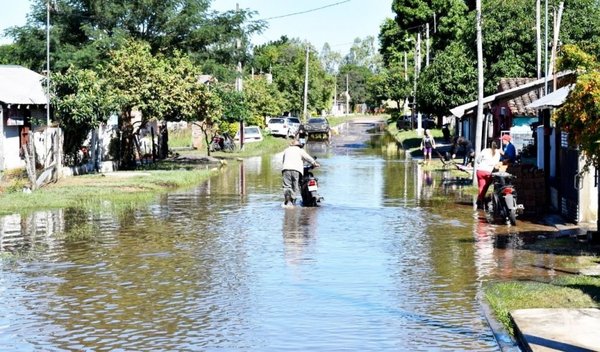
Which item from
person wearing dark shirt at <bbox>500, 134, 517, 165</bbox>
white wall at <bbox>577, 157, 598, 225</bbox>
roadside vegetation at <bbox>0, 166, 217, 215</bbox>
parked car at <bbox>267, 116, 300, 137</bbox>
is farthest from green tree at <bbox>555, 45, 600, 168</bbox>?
parked car at <bbox>267, 116, 300, 137</bbox>

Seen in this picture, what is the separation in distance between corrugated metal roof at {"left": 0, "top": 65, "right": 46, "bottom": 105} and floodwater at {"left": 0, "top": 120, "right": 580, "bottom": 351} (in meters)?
11.9

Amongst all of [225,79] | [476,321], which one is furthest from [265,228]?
[225,79]

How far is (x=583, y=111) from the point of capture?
14.1 metres

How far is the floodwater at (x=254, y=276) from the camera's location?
398 inches

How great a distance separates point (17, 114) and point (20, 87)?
9.15 ft

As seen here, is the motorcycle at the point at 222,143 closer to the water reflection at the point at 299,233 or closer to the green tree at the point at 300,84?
the water reflection at the point at 299,233

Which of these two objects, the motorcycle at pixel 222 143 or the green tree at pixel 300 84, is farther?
the green tree at pixel 300 84

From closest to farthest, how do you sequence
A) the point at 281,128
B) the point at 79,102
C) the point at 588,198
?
the point at 588,198
the point at 79,102
the point at 281,128

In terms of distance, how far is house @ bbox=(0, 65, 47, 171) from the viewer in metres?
33.8

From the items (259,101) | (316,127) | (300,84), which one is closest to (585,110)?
(316,127)

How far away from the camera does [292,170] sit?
23812 mm

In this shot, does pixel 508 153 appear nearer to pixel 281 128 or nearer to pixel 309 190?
pixel 309 190

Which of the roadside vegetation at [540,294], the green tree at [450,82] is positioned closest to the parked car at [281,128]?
the green tree at [450,82]

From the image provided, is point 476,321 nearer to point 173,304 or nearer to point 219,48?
point 173,304
